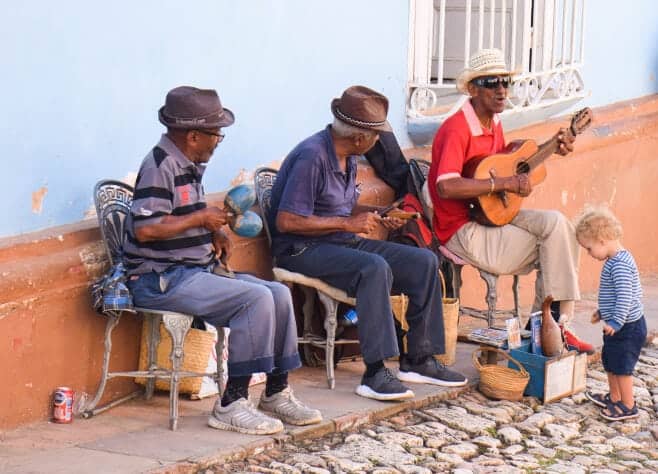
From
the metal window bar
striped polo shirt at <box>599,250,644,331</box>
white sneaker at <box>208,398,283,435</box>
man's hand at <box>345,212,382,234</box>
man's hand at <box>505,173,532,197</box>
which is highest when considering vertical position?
the metal window bar

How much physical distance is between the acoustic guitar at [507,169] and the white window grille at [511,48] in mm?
847

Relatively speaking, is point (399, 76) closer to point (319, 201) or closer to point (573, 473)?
point (319, 201)

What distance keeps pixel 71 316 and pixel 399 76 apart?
2.88 metres

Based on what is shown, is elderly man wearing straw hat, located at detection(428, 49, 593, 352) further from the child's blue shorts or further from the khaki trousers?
the child's blue shorts

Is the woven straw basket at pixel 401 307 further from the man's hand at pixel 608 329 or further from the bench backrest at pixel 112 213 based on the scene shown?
the bench backrest at pixel 112 213

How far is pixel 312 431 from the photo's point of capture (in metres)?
5.56

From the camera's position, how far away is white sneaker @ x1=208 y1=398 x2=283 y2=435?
5.42 metres

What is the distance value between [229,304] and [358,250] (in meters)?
0.99

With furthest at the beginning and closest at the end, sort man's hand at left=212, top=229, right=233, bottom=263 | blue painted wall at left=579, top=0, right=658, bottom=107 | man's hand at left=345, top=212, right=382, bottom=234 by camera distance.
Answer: blue painted wall at left=579, top=0, right=658, bottom=107 < man's hand at left=345, top=212, right=382, bottom=234 < man's hand at left=212, top=229, right=233, bottom=263

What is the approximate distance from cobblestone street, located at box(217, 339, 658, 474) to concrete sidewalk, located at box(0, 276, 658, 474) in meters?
0.06

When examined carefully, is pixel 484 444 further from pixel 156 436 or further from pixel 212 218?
pixel 212 218

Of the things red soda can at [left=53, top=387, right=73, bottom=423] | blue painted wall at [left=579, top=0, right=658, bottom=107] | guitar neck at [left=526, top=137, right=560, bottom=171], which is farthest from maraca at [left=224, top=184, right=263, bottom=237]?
blue painted wall at [left=579, top=0, right=658, bottom=107]

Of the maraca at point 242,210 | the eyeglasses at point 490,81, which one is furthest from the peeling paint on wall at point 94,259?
the eyeglasses at point 490,81

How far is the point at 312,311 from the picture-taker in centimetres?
656
